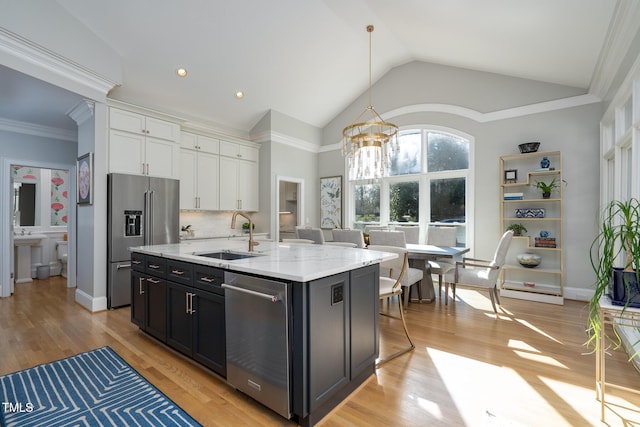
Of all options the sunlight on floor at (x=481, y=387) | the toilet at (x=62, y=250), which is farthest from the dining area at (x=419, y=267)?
the toilet at (x=62, y=250)

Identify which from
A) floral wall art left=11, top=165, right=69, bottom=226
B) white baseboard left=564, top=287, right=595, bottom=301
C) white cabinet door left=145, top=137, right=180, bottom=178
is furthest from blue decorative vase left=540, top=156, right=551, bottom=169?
floral wall art left=11, top=165, right=69, bottom=226

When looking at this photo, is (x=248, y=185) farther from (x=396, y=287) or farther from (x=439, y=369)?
(x=439, y=369)

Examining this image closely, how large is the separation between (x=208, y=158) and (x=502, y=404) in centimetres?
529

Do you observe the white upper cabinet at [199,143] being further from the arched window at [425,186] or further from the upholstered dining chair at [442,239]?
the upholstered dining chair at [442,239]

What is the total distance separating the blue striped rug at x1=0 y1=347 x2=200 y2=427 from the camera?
1817 millimetres

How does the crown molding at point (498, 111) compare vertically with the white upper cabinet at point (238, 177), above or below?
above

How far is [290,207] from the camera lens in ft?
23.4

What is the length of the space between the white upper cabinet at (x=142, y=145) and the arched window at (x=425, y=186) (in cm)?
359

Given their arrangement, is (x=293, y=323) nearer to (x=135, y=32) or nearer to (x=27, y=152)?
(x=135, y=32)

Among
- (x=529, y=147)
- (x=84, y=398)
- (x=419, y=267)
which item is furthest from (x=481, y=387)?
(x=529, y=147)

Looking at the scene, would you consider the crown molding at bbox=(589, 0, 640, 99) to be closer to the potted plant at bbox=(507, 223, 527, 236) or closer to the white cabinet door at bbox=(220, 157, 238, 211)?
the potted plant at bbox=(507, 223, 527, 236)

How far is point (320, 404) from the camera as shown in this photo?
1771mm

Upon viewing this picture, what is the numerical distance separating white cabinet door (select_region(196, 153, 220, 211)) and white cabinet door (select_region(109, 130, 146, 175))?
3.60ft

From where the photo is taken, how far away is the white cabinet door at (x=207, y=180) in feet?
17.7
